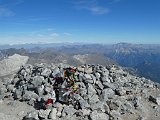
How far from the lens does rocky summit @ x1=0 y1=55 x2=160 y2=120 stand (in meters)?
26.1

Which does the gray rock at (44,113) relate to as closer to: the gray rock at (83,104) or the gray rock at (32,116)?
the gray rock at (32,116)

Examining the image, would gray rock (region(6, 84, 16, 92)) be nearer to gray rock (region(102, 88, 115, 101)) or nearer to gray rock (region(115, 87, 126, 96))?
gray rock (region(102, 88, 115, 101))

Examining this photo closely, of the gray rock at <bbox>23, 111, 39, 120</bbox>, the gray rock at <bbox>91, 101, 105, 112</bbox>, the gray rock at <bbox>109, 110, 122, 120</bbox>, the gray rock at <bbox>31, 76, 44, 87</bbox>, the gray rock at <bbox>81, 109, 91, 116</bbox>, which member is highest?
the gray rock at <bbox>31, 76, 44, 87</bbox>

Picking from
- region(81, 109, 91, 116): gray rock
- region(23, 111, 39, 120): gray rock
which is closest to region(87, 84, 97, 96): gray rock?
region(81, 109, 91, 116): gray rock

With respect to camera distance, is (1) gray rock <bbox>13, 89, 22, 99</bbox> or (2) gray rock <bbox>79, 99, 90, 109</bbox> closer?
(2) gray rock <bbox>79, 99, 90, 109</bbox>

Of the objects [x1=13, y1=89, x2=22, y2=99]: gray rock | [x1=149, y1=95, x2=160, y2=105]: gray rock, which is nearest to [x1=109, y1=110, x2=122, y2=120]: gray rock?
[x1=149, y1=95, x2=160, y2=105]: gray rock

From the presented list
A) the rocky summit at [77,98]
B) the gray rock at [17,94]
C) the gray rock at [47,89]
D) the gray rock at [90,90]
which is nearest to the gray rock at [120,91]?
the rocky summit at [77,98]

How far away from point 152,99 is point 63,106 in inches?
502

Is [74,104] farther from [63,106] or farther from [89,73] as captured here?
[89,73]

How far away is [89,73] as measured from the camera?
35.2 m

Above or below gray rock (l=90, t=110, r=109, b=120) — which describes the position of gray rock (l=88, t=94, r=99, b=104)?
above

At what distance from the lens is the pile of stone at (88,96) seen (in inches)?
1020

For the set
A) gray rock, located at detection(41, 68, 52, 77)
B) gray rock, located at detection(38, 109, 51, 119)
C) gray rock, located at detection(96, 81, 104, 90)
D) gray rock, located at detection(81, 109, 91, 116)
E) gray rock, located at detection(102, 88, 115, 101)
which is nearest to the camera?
gray rock, located at detection(38, 109, 51, 119)

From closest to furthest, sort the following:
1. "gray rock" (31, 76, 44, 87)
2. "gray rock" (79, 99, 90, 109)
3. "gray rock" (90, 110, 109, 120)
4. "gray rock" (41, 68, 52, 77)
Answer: "gray rock" (90, 110, 109, 120) < "gray rock" (79, 99, 90, 109) < "gray rock" (31, 76, 44, 87) < "gray rock" (41, 68, 52, 77)
